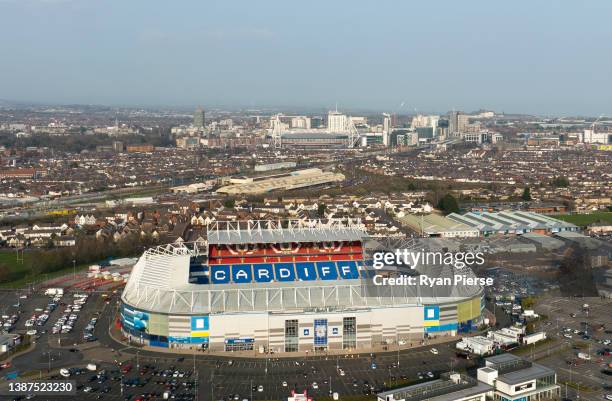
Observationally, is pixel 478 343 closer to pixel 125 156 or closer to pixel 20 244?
pixel 20 244

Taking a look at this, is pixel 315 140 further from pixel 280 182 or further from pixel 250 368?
pixel 250 368

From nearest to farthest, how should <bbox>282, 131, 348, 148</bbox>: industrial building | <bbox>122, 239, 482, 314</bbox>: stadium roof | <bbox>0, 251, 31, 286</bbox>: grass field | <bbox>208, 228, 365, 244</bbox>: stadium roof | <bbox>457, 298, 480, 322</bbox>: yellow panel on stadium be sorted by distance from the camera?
1. <bbox>122, 239, 482, 314</bbox>: stadium roof
2. <bbox>457, 298, 480, 322</bbox>: yellow panel on stadium
3. <bbox>208, 228, 365, 244</bbox>: stadium roof
4. <bbox>0, 251, 31, 286</bbox>: grass field
5. <bbox>282, 131, 348, 148</bbox>: industrial building

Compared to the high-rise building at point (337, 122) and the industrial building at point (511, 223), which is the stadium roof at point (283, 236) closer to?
the industrial building at point (511, 223)

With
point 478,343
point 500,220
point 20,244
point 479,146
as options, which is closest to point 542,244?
point 500,220

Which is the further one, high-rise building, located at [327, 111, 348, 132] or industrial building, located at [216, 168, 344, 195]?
high-rise building, located at [327, 111, 348, 132]

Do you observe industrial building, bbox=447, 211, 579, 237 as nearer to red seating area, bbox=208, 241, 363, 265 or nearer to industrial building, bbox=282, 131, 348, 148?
red seating area, bbox=208, 241, 363, 265

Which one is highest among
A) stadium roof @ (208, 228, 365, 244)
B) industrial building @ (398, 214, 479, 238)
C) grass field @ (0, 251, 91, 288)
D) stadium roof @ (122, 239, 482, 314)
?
stadium roof @ (208, 228, 365, 244)

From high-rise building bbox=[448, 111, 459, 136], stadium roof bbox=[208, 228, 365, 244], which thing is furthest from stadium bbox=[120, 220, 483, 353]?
high-rise building bbox=[448, 111, 459, 136]

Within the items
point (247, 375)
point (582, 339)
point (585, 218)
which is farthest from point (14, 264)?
point (585, 218)
